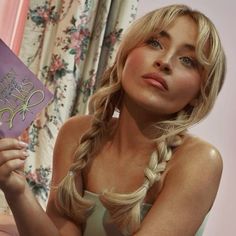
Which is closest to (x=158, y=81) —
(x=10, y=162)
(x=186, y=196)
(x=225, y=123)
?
(x=186, y=196)

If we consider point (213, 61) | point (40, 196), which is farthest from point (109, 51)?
point (213, 61)

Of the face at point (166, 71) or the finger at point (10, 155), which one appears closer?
the finger at point (10, 155)

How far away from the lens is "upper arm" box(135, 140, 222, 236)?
0.91 meters

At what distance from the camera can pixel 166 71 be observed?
97 centimetres

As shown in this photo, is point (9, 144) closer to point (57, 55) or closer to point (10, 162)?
point (10, 162)

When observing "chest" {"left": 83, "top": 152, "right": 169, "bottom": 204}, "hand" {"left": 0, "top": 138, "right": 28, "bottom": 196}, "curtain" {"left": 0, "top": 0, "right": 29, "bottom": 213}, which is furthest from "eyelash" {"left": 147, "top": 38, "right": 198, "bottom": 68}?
"curtain" {"left": 0, "top": 0, "right": 29, "bottom": 213}

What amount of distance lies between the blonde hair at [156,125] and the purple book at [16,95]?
262mm

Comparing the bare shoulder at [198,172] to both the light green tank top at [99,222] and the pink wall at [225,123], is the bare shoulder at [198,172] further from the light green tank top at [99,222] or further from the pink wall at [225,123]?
the pink wall at [225,123]

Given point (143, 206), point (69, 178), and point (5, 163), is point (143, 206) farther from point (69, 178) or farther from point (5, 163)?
point (5, 163)

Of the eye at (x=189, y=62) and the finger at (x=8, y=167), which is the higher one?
the eye at (x=189, y=62)

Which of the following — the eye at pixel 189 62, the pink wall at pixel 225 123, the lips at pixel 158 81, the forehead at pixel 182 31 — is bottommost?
the pink wall at pixel 225 123

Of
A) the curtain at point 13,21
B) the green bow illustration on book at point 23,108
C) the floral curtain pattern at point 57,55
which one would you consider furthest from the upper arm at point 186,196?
the curtain at point 13,21

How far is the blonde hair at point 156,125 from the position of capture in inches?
38.1

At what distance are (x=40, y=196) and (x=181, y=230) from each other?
940 millimetres
